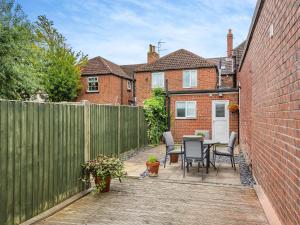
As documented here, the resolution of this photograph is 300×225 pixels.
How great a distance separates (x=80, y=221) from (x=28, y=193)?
0.93 m

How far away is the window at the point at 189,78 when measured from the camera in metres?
21.4

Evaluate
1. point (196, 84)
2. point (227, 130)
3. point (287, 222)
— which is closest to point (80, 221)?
point (287, 222)

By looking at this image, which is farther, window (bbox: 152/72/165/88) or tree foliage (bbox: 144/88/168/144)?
window (bbox: 152/72/165/88)

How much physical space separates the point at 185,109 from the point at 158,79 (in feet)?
25.7

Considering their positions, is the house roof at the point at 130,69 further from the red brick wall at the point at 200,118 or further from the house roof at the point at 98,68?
the red brick wall at the point at 200,118

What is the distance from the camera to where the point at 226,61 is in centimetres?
2308

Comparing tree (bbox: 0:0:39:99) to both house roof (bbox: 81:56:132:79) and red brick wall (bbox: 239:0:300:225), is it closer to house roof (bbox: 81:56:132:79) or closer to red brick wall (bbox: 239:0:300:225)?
house roof (bbox: 81:56:132:79)

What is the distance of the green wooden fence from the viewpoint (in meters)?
3.74

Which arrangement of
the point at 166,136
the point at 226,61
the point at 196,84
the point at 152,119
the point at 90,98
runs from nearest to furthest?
the point at 166,136 → the point at 152,119 → the point at 196,84 → the point at 226,61 → the point at 90,98

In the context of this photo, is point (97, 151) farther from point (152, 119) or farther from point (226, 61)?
point (226, 61)

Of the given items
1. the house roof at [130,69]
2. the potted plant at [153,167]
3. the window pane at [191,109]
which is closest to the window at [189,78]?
the window pane at [191,109]

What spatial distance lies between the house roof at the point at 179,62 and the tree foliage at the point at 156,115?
7354mm

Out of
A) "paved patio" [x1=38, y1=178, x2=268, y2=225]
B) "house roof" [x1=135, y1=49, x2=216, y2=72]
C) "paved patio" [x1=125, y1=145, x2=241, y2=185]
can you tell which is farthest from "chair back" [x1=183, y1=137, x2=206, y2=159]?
"house roof" [x1=135, y1=49, x2=216, y2=72]

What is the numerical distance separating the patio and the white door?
289 inches
